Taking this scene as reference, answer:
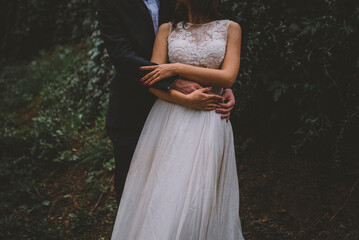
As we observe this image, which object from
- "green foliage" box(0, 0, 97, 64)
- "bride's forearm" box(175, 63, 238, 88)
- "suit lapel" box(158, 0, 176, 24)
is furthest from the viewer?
"green foliage" box(0, 0, 97, 64)

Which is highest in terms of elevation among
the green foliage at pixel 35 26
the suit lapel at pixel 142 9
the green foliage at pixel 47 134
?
the green foliage at pixel 35 26

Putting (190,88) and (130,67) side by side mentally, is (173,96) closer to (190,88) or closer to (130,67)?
(190,88)

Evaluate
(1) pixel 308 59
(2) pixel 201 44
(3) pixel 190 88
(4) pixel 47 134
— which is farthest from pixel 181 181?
(4) pixel 47 134

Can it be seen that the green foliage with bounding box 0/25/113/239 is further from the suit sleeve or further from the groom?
the suit sleeve

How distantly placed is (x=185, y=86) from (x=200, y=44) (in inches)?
11.3

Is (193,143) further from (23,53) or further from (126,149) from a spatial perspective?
(23,53)

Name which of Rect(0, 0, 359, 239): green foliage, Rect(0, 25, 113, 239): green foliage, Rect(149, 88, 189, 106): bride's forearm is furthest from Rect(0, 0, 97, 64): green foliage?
Rect(149, 88, 189, 106): bride's forearm

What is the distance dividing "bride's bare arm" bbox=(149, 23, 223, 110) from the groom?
0.04 m

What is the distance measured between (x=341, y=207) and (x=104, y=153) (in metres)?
2.61

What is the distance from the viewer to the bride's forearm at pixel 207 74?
184 cm

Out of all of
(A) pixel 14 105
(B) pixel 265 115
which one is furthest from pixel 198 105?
(A) pixel 14 105

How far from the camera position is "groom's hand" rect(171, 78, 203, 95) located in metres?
1.86

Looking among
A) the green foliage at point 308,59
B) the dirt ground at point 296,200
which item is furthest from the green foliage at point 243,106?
the dirt ground at point 296,200

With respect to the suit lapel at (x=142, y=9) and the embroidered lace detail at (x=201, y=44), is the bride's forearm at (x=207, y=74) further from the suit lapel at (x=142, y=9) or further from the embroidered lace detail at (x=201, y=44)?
the suit lapel at (x=142, y=9)
